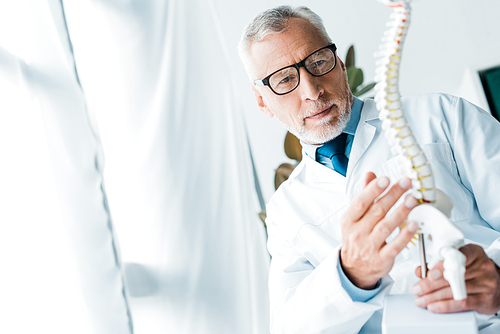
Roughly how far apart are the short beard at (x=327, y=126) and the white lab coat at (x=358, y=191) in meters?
0.06

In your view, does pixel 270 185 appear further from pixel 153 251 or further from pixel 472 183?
pixel 472 183

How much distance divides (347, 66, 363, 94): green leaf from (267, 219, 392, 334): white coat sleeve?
1101 mm

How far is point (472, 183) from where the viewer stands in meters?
1.03

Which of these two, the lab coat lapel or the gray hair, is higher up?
the gray hair

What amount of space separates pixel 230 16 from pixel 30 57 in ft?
5.28

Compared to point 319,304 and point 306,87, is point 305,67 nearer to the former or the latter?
point 306,87

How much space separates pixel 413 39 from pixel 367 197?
209cm

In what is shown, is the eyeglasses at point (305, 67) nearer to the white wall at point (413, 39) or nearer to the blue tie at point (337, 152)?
the blue tie at point (337, 152)

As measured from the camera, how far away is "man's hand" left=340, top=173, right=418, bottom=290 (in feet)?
2.09

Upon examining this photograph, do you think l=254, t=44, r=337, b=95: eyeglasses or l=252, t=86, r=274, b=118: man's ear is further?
l=252, t=86, r=274, b=118: man's ear

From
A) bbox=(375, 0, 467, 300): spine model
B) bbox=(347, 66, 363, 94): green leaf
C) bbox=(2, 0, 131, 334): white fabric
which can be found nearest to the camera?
bbox=(375, 0, 467, 300): spine model

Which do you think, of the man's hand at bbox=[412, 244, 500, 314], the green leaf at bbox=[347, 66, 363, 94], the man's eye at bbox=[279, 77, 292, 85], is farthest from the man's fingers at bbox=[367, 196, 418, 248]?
the green leaf at bbox=[347, 66, 363, 94]

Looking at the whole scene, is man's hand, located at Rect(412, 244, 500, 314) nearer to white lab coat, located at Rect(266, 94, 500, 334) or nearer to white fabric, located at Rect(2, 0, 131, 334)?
white lab coat, located at Rect(266, 94, 500, 334)

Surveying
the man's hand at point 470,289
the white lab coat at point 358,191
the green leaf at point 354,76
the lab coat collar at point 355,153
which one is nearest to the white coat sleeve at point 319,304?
the white lab coat at point 358,191
